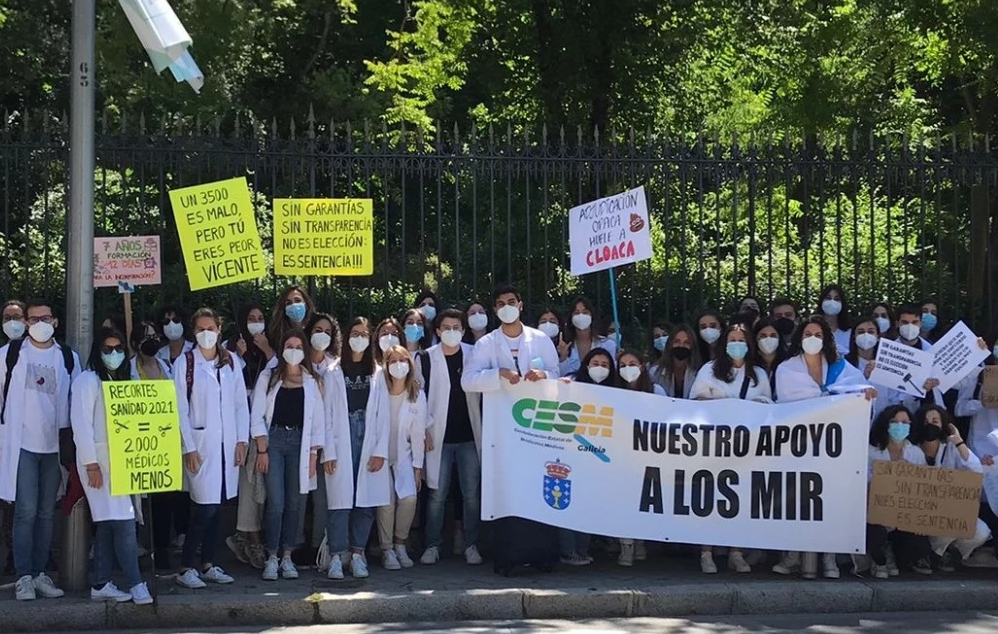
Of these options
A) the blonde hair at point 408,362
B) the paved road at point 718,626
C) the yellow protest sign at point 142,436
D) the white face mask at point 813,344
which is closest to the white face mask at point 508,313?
the blonde hair at point 408,362

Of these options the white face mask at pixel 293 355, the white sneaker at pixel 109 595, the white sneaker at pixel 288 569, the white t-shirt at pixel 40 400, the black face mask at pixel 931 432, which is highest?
the white face mask at pixel 293 355

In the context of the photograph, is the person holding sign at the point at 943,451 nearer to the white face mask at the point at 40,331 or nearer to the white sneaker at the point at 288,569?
the white sneaker at the point at 288,569

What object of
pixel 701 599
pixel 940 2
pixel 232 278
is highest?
pixel 940 2

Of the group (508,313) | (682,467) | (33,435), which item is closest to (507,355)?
(508,313)

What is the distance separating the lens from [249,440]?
9.02m

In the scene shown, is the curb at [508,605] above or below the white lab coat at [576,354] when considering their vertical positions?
below

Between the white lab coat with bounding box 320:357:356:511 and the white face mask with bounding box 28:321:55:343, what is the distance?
1.81 meters

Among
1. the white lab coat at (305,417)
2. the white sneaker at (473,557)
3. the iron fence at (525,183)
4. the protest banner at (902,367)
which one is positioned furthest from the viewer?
the iron fence at (525,183)

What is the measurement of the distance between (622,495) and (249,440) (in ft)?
8.50

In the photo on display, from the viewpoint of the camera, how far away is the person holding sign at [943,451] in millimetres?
9172

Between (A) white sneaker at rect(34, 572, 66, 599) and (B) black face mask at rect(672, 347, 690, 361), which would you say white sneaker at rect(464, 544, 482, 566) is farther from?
(A) white sneaker at rect(34, 572, 66, 599)

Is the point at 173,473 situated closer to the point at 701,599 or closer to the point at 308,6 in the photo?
the point at 701,599

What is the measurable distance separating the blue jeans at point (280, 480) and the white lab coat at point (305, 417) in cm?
6

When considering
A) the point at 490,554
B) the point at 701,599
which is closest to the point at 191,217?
the point at 490,554
